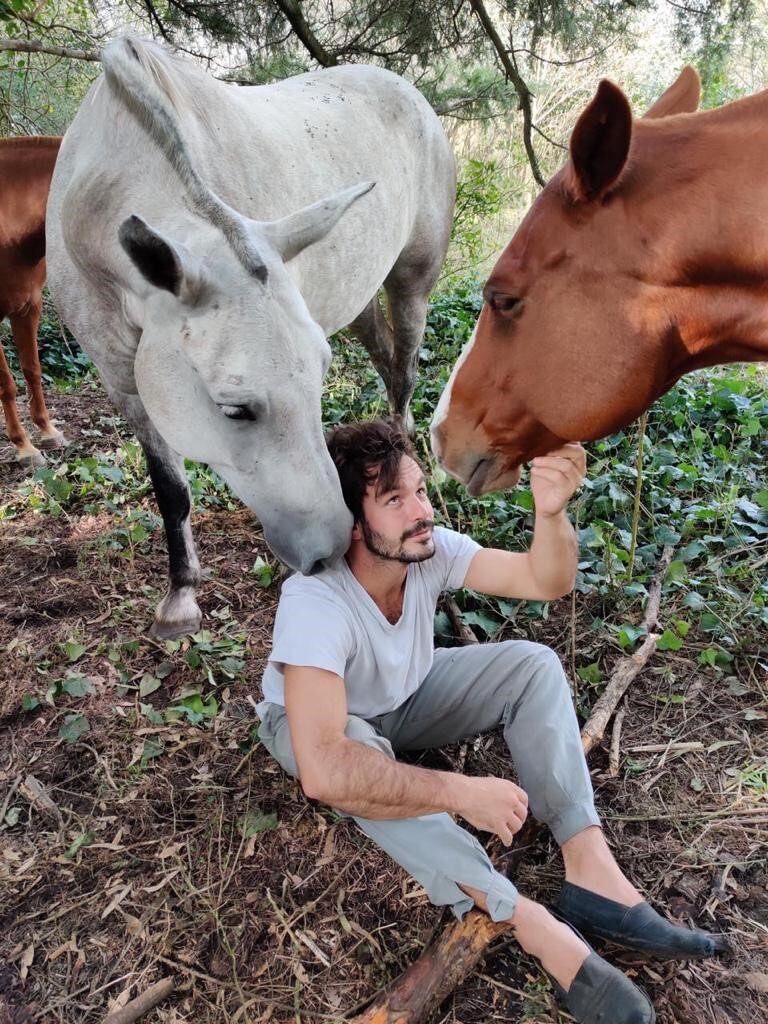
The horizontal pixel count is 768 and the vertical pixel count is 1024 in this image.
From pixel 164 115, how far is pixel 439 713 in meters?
1.87

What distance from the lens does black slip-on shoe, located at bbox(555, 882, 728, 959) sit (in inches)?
60.6

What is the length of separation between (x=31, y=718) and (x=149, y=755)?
19.2 inches

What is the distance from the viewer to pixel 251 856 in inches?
73.5

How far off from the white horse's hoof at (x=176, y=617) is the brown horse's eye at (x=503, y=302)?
1753 mm

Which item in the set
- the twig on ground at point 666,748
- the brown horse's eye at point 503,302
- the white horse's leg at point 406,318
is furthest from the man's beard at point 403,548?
the white horse's leg at point 406,318

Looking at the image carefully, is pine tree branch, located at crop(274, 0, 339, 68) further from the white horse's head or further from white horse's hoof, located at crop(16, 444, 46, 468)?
the white horse's head

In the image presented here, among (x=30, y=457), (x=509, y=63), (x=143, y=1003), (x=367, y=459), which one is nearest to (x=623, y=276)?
(x=367, y=459)

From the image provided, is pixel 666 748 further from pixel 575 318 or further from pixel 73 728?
pixel 73 728

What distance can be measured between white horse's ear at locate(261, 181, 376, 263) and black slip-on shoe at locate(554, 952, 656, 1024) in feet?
6.30

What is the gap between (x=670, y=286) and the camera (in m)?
1.43

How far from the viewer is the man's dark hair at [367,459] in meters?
1.87

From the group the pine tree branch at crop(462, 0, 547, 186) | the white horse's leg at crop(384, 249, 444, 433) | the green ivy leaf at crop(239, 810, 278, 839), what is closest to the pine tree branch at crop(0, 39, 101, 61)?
the white horse's leg at crop(384, 249, 444, 433)

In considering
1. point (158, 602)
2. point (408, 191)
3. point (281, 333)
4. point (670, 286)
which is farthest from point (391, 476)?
point (408, 191)

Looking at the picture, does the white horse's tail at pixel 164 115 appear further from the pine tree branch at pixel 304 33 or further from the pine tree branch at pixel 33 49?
the pine tree branch at pixel 304 33
